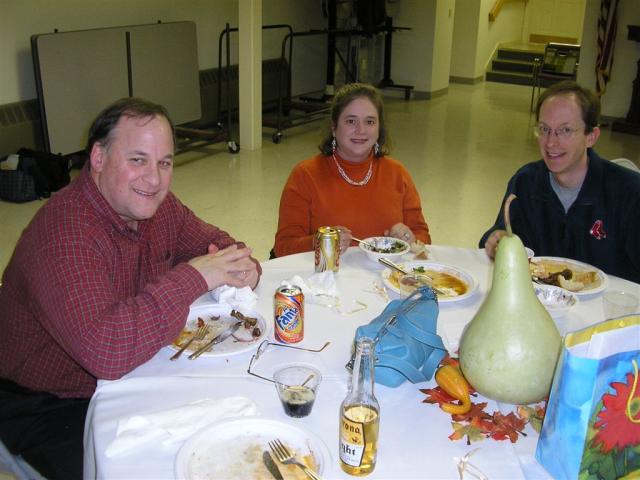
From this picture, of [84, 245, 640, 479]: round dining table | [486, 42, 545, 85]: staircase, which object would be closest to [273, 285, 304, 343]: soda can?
[84, 245, 640, 479]: round dining table

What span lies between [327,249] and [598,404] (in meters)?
1.00

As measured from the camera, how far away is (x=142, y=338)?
1.47m

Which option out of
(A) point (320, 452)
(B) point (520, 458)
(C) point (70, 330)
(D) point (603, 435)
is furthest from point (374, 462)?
(C) point (70, 330)

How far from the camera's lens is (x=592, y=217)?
2.35m

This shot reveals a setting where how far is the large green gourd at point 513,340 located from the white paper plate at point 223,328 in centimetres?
52

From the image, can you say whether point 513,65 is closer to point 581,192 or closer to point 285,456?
point 581,192

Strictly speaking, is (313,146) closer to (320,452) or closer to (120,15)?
(120,15)

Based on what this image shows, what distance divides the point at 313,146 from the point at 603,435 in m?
5.92

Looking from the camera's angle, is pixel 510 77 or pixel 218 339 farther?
pixel 510 77

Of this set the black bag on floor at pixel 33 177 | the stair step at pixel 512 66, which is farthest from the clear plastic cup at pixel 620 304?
the stair step at pixel 512 66

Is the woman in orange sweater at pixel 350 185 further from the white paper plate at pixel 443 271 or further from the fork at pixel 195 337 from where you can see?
the fork at pixel 195 337

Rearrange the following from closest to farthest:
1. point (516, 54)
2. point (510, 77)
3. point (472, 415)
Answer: point (472, 415) < point (510, 77) < point (516, 54)

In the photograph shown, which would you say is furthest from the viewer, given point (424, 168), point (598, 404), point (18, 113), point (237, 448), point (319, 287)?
point (424, 168)

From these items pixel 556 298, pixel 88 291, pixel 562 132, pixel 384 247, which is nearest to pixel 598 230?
pixel 562 132
